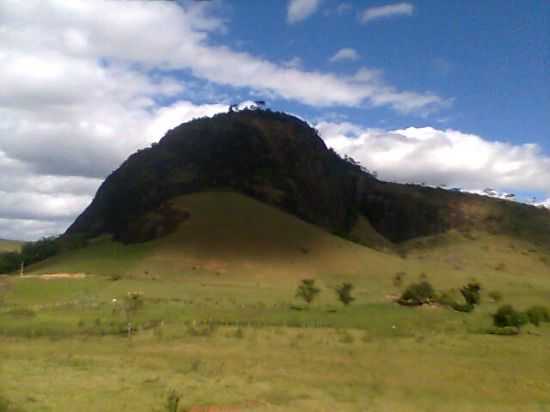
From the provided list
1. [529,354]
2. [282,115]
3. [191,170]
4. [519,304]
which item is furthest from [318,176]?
[529,354]

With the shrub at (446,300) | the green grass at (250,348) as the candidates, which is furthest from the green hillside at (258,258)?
the shrub at (446,300)

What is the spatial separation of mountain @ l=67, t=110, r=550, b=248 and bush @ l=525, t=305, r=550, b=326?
72789mm

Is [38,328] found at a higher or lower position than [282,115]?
lower

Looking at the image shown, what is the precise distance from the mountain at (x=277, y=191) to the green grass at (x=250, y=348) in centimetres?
3321

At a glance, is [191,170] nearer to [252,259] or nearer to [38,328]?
[252,259]

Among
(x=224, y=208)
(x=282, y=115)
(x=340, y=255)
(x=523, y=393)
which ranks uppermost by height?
(x=282, y=115)

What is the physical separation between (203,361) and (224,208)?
8937 centimetres

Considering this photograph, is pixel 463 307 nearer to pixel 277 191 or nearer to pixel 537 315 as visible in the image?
pixel 537 315

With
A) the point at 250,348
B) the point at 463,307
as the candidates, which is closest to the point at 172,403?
the point at 250,348

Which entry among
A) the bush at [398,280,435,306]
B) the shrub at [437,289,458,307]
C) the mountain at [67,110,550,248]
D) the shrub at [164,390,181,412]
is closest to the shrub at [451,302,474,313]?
the shrub at [437,289,458,307]

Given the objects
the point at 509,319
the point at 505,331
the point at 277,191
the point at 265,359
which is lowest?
the point at 265,359

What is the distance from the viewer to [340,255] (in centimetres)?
11119

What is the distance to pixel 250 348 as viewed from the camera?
34.9 metres

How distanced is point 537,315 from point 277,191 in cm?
8719
